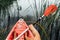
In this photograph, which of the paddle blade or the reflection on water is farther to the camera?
the reflection on water

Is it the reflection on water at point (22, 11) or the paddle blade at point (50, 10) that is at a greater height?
the paddle blade at point (50, 10)

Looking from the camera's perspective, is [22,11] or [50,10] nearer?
[50,10]

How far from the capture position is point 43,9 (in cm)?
555

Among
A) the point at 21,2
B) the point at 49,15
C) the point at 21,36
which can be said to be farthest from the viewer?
the point at 21,2

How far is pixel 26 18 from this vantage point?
5.67m

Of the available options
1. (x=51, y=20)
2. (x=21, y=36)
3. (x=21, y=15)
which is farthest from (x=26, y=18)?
(x=21, y=36)

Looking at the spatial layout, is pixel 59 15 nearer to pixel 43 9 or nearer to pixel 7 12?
pixel 43 9

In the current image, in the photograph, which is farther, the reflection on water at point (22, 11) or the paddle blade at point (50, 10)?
the reflection on water at point (22, 11)

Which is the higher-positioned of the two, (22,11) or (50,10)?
(50,10)

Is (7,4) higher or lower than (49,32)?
higher

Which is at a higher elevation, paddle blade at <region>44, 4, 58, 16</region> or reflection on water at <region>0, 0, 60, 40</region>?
paddle blade at <region>44, 4, 58, 16</region>

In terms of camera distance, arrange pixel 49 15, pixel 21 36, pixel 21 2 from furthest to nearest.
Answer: pixel 21 2
pixel 49 15
pixel 21 36

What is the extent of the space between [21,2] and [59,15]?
2.13ft

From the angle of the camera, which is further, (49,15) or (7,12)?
(7,12)
